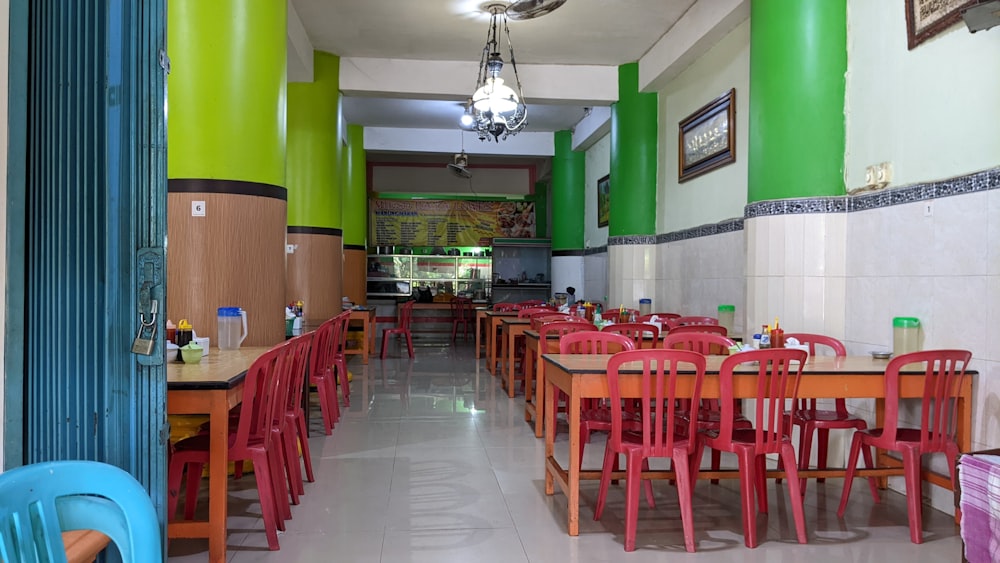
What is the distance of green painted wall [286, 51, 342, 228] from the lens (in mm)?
8359

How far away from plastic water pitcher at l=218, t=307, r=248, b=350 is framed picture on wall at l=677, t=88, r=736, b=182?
4.67 metres

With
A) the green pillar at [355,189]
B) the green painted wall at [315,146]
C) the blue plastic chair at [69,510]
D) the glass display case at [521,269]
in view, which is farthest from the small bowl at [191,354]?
the glass display case at [521,269]

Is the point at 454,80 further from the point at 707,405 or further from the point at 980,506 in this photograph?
the point at 980,506

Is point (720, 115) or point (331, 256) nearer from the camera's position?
point (720, 115)

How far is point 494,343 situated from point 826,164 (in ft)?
16.8

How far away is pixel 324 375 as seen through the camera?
577 centimetres

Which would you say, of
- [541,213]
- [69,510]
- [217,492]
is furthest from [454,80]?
[69,510]

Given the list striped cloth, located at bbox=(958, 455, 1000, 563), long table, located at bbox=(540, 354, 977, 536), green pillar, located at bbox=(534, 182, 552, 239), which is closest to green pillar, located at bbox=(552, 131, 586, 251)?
green pillar, located at bbox=(534, 182, 552, 239)

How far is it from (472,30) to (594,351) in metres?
4.53

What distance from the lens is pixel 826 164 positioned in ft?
16.1

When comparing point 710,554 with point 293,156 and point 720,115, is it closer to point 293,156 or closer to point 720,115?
point 720,115

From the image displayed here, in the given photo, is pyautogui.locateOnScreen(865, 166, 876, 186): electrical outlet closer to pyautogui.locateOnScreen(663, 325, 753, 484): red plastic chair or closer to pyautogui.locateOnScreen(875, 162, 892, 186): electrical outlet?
pyautogui.locateOnScreen(875, 162, 892, 186): electrical outlet

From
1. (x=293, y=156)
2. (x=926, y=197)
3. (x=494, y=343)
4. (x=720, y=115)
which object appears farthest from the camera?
(x=494, y=343)

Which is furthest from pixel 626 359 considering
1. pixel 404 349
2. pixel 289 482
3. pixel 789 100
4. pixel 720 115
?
pixel 404 349
